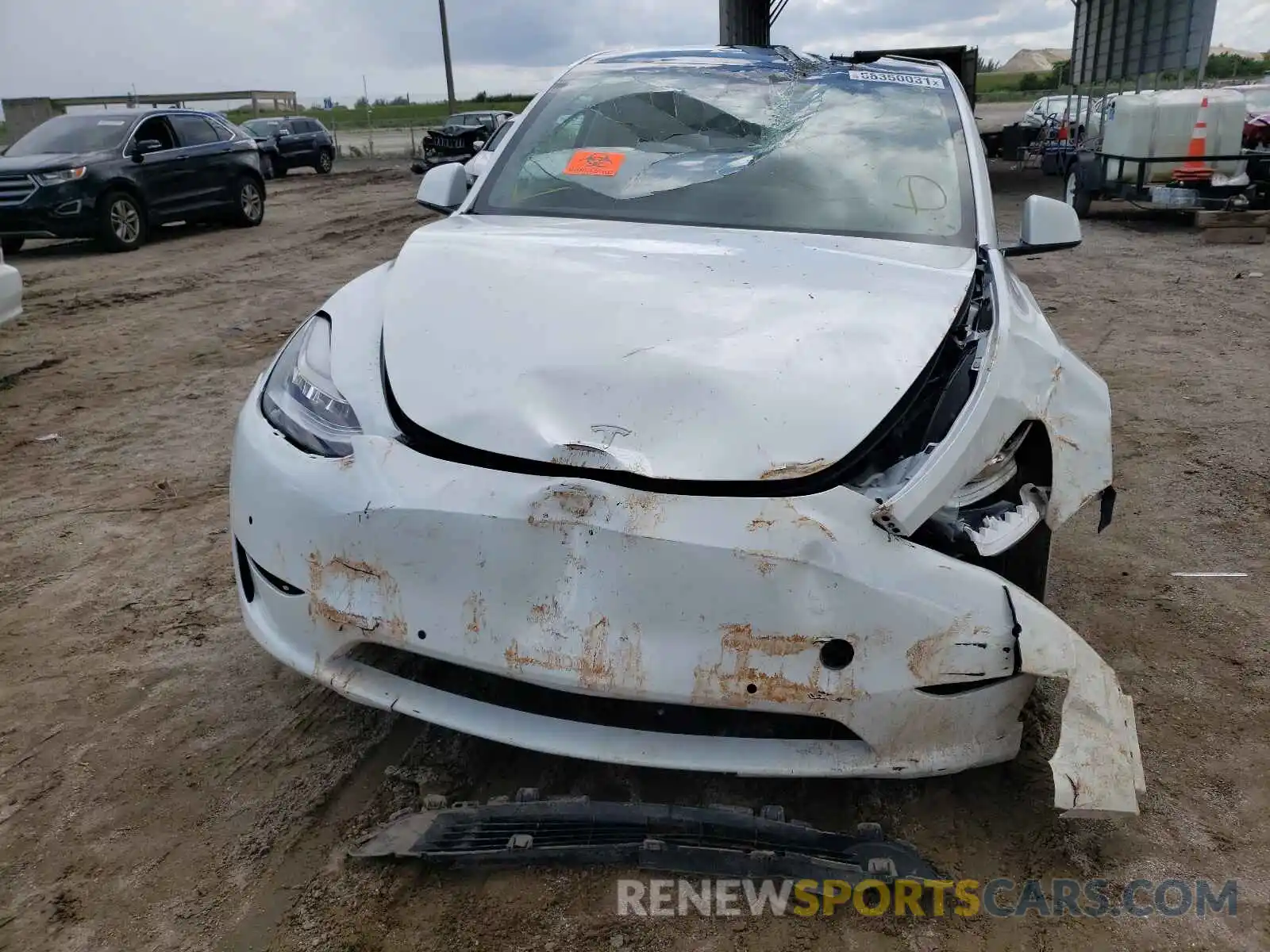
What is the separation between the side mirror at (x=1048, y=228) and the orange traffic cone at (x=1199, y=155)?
10545mm

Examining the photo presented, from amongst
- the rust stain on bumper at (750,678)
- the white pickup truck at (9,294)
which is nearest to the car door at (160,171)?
the white pickup truck at (9,294)

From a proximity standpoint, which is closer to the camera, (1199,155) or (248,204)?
(1199,155)

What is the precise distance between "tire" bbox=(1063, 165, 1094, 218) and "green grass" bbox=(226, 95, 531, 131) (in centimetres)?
2011

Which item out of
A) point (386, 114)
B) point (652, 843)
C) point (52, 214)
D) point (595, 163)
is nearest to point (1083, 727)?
point (652, 843)

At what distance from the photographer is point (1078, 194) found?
13.5 metres

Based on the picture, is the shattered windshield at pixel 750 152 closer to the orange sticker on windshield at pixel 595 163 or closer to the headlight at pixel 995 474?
the orange sticker on windshield at pixel 595 163

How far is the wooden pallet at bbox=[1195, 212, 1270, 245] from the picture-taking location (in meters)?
10.7

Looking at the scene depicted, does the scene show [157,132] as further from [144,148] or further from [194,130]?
[194,130]

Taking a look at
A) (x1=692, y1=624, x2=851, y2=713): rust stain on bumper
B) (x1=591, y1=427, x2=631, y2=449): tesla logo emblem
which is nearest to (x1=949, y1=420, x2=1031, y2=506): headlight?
(x1=692, y1=624, x2=851, y2=713): rust stain on bumper

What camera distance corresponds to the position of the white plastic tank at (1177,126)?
11766mm

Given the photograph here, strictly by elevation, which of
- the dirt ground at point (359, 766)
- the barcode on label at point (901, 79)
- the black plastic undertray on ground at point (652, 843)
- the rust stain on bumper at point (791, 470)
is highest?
the barcode on label at point (901, 79)

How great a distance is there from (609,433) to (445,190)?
1.92 metres

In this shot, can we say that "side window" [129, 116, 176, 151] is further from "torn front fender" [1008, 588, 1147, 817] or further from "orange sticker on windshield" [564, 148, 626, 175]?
"torn front fender" [1008, 588, 1147, 817]

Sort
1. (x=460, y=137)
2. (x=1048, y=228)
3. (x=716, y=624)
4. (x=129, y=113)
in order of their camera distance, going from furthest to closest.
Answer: (x=460, y=137) → (x=129, y=113) → (x=1048, y=228) → (x=716, y=624)
